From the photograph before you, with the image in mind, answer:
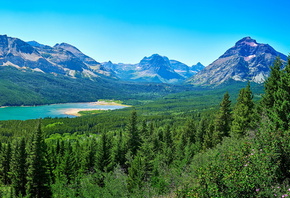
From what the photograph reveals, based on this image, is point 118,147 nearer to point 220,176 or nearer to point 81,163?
point 81,163

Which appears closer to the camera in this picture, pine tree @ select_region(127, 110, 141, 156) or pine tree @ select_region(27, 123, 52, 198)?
pine tree @ select_region(27, 123, 52, 198)

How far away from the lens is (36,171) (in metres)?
43.5

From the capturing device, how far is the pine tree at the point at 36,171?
4312 centimetres

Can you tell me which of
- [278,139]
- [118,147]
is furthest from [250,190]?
[118,147]

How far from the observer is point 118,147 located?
58.0m

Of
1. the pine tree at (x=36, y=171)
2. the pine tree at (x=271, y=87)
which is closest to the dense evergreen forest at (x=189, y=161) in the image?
the pine tree at (x=36, y=171)

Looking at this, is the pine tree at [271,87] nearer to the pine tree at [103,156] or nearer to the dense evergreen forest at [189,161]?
the dense evergreen forest at [189,161]

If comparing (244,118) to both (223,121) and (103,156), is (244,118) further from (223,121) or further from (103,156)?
(103,156)

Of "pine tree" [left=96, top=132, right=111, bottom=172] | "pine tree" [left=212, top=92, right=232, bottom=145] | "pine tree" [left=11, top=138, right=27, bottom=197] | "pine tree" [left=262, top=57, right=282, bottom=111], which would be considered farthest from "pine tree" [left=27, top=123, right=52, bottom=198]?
"pine tree" [left=262, top=57, right=282, bottom=111]

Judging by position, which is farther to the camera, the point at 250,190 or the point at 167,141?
the point at 167,141

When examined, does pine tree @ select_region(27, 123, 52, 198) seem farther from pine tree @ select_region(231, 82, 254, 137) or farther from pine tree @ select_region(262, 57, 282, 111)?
pine tree @ select_region(262, 57, 282, 111)

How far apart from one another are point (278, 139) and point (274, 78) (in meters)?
23.7

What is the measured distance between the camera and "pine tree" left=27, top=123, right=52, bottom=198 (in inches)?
1698

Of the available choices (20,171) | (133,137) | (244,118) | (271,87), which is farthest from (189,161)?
(20,171)
